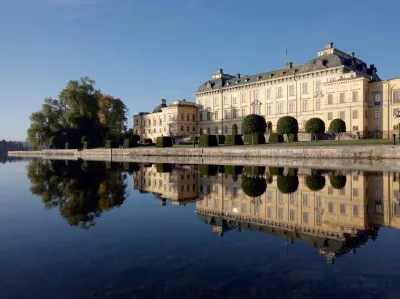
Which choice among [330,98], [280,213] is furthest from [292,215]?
[330,98]

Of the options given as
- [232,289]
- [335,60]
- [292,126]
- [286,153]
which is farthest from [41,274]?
[335,60]

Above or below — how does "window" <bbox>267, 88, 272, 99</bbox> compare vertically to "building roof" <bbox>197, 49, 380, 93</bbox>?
below

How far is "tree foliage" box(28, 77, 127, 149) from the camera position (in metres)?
61.2

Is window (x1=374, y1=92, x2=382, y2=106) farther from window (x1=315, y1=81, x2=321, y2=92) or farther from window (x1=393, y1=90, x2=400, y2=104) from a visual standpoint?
window (x1=315, y1=81, x2=321, y2=92)

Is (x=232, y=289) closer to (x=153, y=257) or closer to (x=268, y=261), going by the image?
(x=268, y=261)

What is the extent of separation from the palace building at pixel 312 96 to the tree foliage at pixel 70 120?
894 inches

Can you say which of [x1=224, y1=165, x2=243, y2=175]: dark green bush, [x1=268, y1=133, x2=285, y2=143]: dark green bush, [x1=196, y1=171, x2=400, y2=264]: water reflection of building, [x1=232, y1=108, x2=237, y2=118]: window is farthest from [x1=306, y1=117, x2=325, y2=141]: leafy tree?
[x1=196, y1=171, x2=400, y2=264]: water reflection of building

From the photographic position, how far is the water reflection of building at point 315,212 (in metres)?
6.10

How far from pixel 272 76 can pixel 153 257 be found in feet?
188

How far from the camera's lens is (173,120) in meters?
73.9

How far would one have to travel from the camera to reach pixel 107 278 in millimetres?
4234

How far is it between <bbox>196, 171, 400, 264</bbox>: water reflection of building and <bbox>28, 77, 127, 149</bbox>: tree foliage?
54.3 m

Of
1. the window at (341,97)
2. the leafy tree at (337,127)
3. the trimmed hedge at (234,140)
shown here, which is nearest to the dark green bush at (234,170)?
the trimmed hedge at (234,140)

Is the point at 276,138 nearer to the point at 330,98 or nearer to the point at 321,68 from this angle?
the point at 330,98
